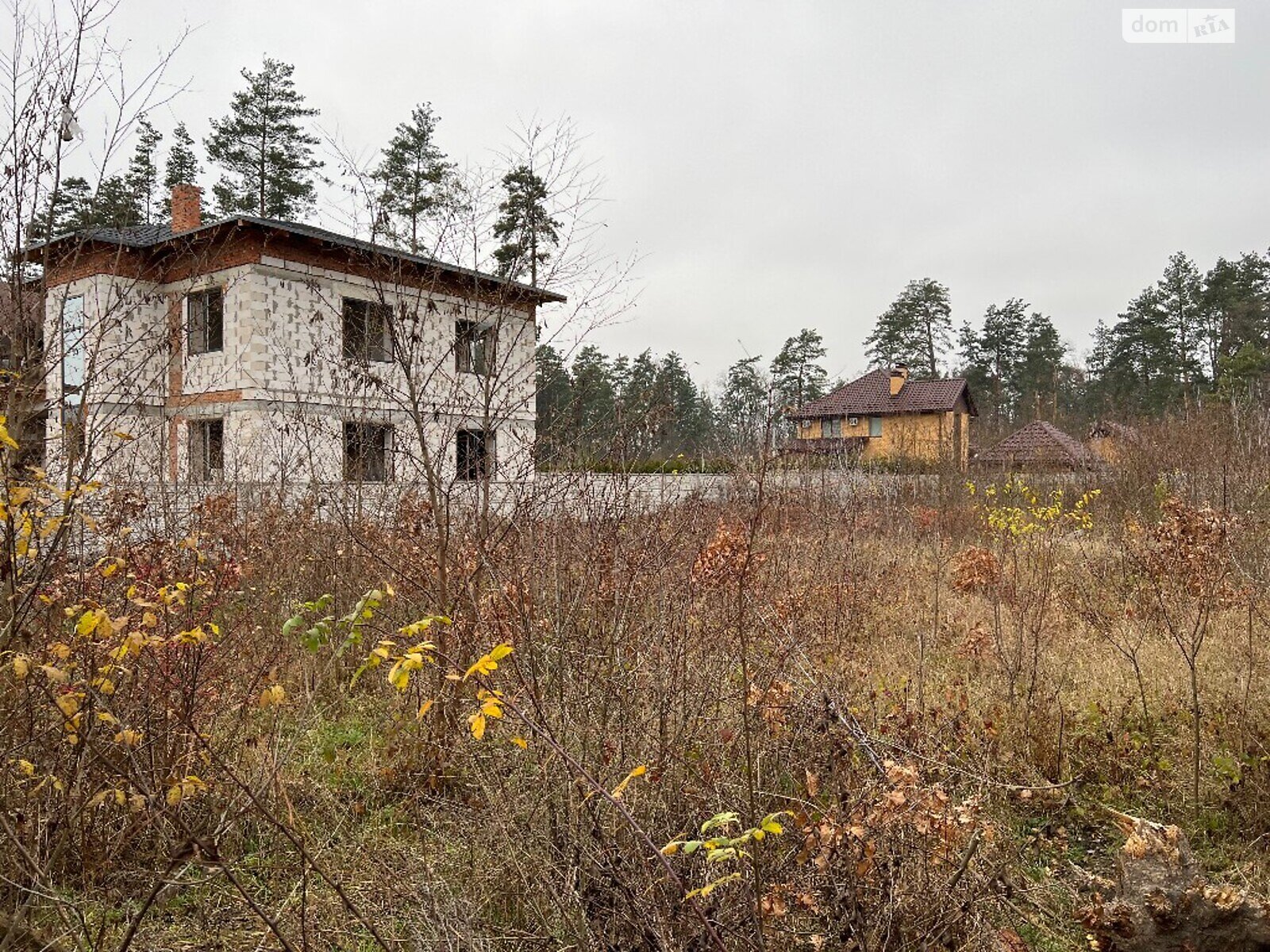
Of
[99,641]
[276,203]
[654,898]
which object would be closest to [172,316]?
[99,641]

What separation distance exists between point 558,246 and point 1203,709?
445cm

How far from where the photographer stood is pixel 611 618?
341 centimetres

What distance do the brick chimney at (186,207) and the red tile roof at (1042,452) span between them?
17.4 meters

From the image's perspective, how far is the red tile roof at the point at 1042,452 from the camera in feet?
43.9

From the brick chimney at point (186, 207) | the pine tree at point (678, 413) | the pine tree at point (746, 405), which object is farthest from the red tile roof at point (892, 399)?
the pine tree at point (746, 405)

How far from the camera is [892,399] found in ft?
110

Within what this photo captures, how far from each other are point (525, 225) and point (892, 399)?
31.4 meters

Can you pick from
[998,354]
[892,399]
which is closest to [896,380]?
[892,399]

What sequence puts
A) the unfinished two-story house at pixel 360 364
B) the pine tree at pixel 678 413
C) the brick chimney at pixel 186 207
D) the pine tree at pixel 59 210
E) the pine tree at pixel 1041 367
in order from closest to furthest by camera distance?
the pine tree at pixel 59 210
the unfinished two-story house at pixel 360 364
the pine tree at pixel 678 413
the brick chimney at pixel 186 207
the pine tree at pixel 1041 367

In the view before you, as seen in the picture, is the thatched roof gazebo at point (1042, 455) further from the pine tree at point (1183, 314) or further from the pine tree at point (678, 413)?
the pine tree at point (1183, 314)

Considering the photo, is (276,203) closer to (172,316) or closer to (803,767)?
(172,316)

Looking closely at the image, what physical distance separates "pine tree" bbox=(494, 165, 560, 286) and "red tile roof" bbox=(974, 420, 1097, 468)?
1140cm

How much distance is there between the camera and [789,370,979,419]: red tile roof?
31906mm

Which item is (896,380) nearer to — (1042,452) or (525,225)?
(1042,452)
